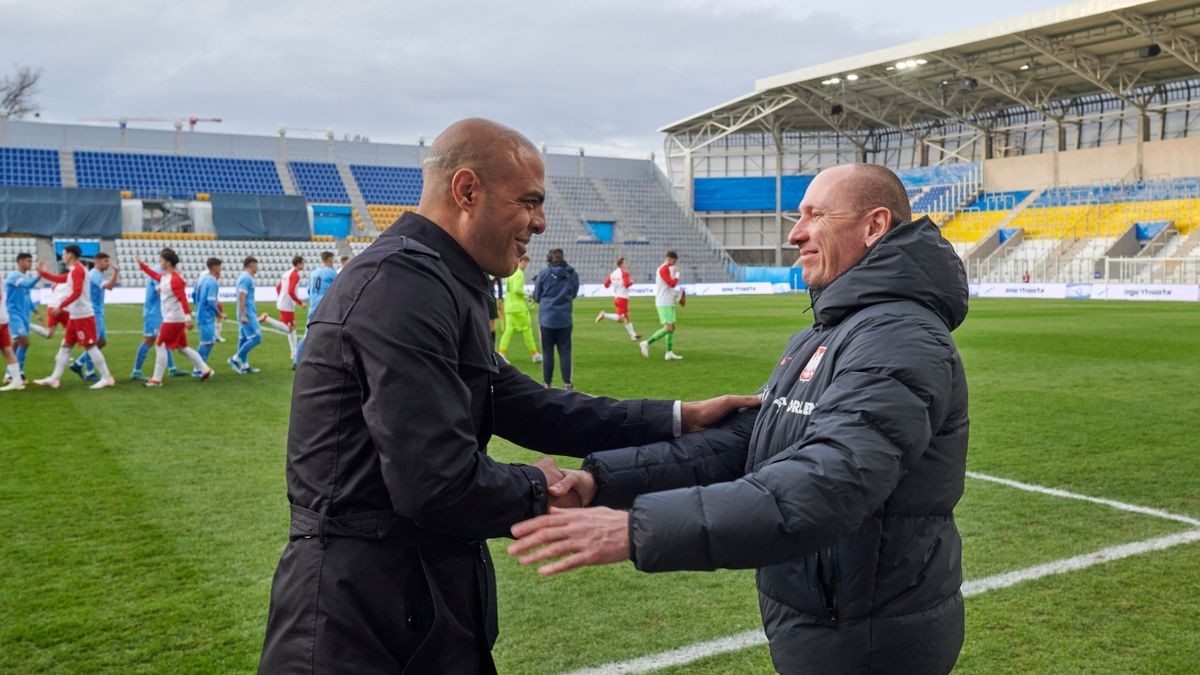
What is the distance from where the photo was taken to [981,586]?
535 cm

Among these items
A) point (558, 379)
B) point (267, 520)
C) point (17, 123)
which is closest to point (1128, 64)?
point (558, 379)

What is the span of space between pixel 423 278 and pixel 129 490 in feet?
21.7

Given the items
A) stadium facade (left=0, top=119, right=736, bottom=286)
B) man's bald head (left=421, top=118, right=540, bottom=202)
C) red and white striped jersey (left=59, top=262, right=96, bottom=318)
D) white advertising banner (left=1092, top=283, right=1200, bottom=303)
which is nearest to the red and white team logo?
man's bald head (left=421, top=118, right=540, bottom=202)

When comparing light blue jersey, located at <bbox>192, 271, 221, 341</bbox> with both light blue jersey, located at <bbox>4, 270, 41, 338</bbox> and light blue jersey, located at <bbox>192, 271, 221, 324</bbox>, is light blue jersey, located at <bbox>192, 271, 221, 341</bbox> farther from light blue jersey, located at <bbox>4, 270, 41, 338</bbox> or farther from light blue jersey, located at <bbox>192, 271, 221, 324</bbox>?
light blue jersey, located at <bbox>4, 270, 41, 338</bbox>

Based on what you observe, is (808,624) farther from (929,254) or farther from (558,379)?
(558,379)

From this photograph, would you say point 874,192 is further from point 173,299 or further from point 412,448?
point 173,299

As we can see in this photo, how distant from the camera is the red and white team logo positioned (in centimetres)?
246

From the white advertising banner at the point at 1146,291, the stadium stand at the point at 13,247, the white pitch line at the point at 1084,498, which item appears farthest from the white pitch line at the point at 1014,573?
the stadium stand at the point at 13,247

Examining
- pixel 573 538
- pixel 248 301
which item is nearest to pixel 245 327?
pixel 248 301

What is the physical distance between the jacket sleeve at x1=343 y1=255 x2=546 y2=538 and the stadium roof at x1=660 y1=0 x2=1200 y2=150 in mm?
41970

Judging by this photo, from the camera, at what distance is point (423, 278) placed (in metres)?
2.19

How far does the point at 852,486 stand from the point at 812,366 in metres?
0.54

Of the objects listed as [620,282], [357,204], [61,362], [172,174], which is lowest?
[61,362]

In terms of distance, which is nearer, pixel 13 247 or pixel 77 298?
pixel 77 298
